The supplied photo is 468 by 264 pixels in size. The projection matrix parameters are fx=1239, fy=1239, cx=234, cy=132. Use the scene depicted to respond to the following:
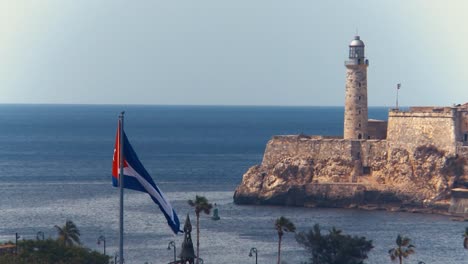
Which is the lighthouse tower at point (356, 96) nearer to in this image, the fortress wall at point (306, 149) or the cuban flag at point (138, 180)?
the fortress wall at point (306, 149)

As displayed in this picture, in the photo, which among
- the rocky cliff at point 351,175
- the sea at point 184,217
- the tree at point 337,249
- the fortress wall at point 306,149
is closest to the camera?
the tree at point 337,249

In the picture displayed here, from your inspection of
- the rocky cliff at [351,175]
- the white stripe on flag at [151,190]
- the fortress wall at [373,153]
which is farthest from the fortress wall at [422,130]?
the white stripe on flag at [151,190]

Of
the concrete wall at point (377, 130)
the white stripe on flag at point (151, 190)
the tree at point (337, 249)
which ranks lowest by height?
the tree at point (337, 249)

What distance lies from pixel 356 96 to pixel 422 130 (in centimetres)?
718

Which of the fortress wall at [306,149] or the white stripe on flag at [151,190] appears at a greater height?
the fortress wall at [306,149]

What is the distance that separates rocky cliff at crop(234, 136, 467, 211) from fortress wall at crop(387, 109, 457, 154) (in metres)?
0.48

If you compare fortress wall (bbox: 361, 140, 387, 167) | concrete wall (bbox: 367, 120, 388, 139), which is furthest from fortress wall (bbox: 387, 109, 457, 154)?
concrete wall (bbox: 367, 120, 388, 139)

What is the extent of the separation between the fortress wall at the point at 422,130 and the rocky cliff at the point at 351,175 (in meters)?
0.48

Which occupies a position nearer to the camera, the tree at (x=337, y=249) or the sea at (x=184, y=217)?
the tree at (x=337, y=249)

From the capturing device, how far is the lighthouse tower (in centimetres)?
10331

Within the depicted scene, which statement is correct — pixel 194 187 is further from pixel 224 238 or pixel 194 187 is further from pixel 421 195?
pixel 224 238

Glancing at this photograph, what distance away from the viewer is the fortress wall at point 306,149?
101 m

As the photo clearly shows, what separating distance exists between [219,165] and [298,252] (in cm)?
7485

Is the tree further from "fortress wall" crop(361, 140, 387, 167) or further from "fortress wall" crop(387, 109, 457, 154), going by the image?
"fortress wall" crop(361, 140, 387, 167)
